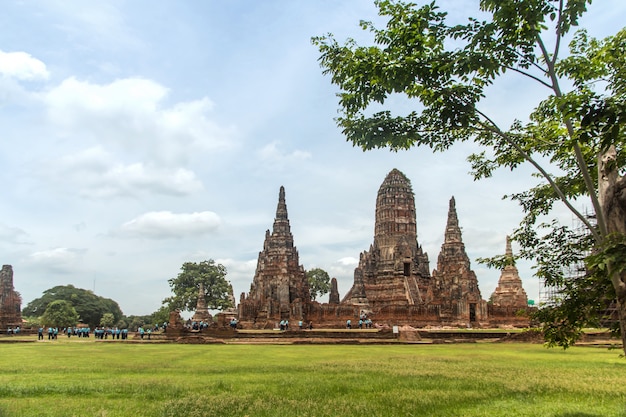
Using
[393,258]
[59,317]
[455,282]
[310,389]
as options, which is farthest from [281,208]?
[310,389]

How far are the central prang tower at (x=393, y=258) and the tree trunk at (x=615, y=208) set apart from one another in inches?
1904

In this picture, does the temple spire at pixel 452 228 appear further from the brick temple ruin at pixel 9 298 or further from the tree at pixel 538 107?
the tree at pixel 538 107

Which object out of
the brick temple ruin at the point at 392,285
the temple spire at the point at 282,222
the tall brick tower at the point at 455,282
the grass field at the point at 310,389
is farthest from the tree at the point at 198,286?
the grass field at the point at 310,389

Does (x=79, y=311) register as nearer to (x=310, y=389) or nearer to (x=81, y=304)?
(x=81, y=304)

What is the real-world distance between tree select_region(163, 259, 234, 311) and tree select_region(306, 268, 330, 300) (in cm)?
1862

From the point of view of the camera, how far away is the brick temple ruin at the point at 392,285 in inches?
1967

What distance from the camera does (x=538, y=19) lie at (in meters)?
7.55

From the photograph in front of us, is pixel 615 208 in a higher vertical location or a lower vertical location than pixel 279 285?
lower

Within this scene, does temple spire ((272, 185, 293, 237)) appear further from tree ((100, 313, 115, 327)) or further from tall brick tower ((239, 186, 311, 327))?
tree ((100, 313, 115, 327))

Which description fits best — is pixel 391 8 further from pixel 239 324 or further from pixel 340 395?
pixel 239 324

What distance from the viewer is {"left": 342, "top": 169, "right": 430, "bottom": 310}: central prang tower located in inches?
2287

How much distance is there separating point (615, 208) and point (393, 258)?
56.4 metres

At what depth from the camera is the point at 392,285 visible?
59.4 metres

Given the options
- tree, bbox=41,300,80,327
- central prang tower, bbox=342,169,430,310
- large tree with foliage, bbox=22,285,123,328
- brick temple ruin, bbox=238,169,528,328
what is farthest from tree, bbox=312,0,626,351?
large tree with foliage, bbox=22,285,123,328
